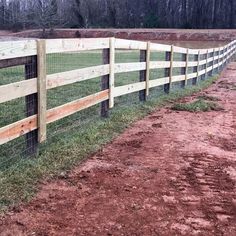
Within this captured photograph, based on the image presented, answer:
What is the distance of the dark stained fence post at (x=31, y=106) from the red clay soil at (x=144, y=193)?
582 millimetres

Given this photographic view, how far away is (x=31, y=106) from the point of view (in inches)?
199

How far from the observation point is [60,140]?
5.93 meters

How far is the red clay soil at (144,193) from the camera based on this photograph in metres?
3.74

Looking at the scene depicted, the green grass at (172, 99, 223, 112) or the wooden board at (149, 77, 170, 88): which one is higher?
the wooden board at (149, 77, 170, 88)

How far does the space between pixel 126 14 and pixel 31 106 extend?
7796cm

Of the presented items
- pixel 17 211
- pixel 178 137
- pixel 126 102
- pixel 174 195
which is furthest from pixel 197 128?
pixel 17 211

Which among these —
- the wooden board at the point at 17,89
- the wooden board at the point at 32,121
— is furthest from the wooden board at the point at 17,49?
the wooden board at the point at 32,121

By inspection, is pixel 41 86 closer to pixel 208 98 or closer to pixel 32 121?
pixel 32 121

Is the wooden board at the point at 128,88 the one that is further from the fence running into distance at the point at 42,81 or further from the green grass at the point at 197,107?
the green grass at the point at 197,107

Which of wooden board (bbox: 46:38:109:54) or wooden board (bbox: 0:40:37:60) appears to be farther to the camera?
wooden board (bbox: 46:38:109:54)

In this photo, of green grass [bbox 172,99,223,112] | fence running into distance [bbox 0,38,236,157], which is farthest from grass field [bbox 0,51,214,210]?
green grass [bbox 172,99,223,112]

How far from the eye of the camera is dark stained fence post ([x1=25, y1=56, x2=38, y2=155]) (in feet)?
16.3

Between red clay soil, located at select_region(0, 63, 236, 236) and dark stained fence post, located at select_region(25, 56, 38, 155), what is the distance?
1.91 ft

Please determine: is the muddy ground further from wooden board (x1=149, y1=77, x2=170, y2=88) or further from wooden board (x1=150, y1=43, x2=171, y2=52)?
wooden board (x1=150, y1=43, x2=171, y2=52)
